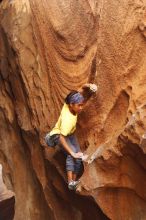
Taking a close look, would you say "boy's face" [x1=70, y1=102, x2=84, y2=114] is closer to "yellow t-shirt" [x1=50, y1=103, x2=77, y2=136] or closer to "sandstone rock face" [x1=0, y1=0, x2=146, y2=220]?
"yellow t-shirt" [x1=50, y1=103, x2=77, y2=136]

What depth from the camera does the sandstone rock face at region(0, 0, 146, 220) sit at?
18.5ft

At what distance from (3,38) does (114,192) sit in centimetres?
316

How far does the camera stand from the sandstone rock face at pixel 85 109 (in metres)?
5.65

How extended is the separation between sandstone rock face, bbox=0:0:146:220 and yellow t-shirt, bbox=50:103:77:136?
240mm

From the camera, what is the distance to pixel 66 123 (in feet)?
19.9

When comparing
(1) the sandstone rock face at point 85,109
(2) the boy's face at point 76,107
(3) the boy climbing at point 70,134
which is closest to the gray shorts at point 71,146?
(3) the boy climbing at point 70,134

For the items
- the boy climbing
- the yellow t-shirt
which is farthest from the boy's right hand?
the yellow t-shirt

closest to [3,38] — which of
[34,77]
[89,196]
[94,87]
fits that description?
[34,77]

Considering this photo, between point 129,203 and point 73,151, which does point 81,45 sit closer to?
point 73,151

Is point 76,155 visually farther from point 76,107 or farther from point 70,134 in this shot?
point 76,107

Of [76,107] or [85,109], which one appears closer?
[76,107]

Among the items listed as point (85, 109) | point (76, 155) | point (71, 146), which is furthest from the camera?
point (85, 109)

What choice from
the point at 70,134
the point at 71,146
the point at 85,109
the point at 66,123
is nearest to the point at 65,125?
the point at 66,123

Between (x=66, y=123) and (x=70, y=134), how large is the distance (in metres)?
0.16
